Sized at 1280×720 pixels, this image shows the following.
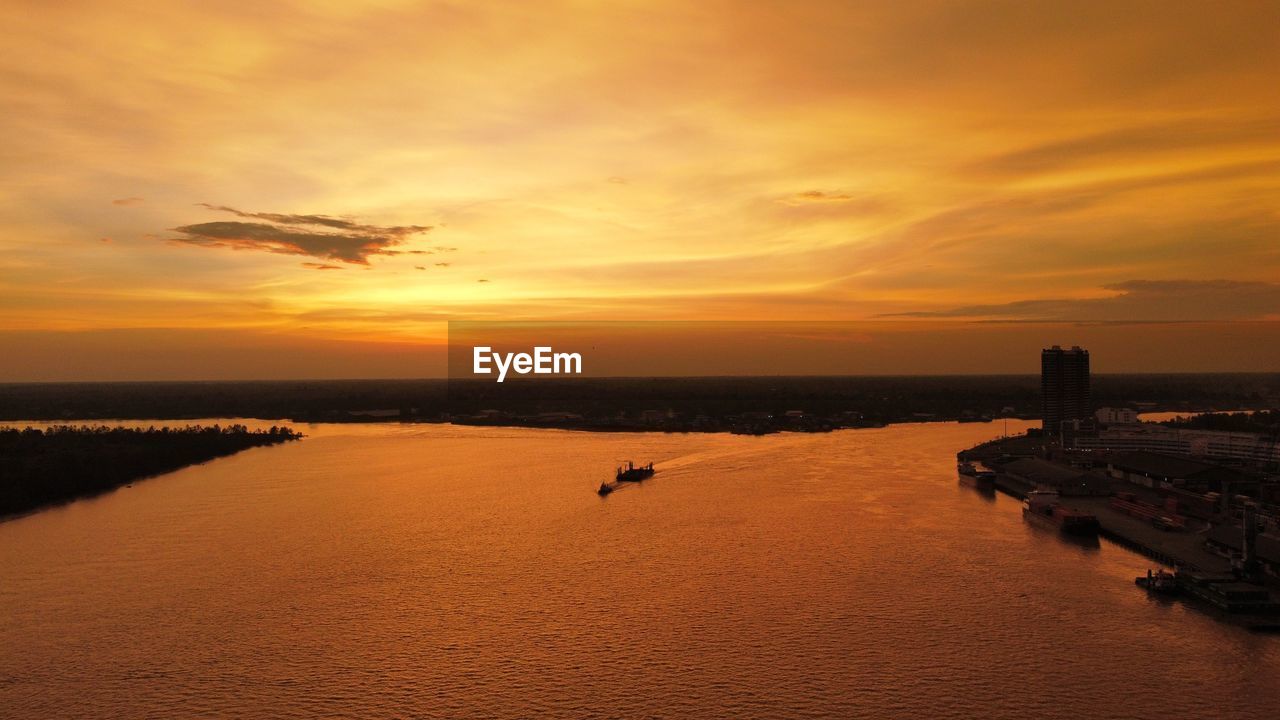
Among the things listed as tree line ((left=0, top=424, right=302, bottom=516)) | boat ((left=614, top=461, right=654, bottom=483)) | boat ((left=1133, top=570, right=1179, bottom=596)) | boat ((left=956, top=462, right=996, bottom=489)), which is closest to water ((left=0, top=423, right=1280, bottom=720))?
boat ((left=1133, top=570, right=1179, bottom=596))

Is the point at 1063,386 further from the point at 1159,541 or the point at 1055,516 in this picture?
the point at 1159,541

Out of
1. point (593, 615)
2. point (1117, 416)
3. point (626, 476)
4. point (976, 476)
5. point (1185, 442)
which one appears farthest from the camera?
point (1117, 416)

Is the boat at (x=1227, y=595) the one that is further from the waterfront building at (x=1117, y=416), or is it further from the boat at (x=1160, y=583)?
the waterfront building at (x=1117, y=416)

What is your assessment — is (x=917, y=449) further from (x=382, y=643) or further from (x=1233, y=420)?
(x=382, y=643)

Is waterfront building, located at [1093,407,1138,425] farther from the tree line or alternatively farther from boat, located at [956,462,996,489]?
the tree line

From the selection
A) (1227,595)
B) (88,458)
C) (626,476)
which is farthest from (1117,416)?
(88,458)

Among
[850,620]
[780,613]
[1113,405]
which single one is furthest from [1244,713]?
[1113,405]
